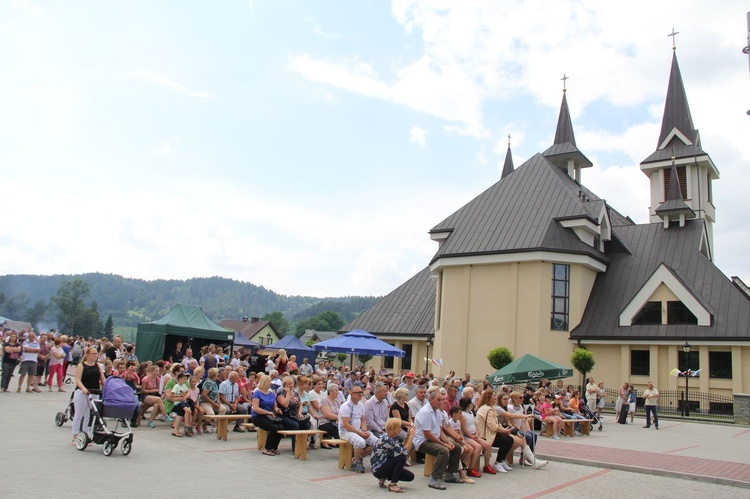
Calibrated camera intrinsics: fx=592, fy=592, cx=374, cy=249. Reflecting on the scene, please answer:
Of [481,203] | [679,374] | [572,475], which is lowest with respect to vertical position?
[572,475]

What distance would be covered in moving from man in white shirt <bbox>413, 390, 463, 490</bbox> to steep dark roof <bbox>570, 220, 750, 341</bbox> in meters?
24.3

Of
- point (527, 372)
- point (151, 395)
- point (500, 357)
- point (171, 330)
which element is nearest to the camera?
point (151, 395)

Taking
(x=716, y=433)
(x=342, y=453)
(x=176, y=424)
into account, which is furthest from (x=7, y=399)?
(x=716, y=433)

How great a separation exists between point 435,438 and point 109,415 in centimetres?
544

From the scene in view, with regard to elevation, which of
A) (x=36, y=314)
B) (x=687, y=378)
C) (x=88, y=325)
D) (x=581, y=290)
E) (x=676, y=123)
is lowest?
(x=687, y=378)

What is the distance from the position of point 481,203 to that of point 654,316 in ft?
40.2

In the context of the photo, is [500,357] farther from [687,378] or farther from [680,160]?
[680,160]

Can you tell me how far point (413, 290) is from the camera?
46625 mm

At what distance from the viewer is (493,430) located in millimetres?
11289

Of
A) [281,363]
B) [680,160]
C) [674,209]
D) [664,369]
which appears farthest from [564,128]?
[281,363]

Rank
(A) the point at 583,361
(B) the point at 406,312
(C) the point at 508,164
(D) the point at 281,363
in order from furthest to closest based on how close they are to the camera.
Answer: (C) the point at 508,164, (B) the point at 406,312, (A) the point at 583,361, (D) the point at 281,363

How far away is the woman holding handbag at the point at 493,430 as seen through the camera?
1136 cm

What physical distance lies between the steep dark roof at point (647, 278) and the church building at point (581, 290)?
0.06 meters

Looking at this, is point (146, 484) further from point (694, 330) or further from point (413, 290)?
point (413, 290)
